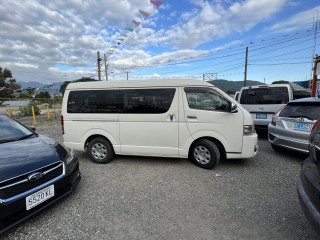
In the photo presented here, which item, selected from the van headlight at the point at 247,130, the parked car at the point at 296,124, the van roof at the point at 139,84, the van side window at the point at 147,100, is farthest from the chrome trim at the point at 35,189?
the parked car at the point at 296,124

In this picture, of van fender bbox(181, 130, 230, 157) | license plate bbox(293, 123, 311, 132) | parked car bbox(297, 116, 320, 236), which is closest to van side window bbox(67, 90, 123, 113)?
van fender bbox(181, 130, 230, 157)

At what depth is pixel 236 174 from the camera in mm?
3816

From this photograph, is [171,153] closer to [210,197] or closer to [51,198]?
[210,197]

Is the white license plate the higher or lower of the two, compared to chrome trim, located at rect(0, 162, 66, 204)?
lower

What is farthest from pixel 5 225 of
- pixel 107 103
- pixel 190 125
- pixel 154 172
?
pixel 190 125

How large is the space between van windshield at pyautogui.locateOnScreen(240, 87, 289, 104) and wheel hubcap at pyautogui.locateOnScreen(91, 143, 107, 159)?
4.93 meters

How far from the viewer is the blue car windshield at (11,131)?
3.22 m

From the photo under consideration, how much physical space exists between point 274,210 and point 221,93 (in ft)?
7.38

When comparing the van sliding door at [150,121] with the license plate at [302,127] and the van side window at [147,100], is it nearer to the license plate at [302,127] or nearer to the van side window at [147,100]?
the van side window at [147,100]

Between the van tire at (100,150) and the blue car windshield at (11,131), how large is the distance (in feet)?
4.32

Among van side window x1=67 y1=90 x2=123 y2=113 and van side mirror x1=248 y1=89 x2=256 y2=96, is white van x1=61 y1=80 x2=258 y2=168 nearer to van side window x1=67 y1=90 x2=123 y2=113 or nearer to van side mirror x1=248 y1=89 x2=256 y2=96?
van side window x1=67 y1=90 x2=123 y2=113

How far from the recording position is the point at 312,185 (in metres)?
1.81

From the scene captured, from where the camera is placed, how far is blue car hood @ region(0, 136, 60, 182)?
88.3 inches

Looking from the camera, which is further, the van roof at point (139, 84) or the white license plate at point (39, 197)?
the van roof at point (139, 84)
